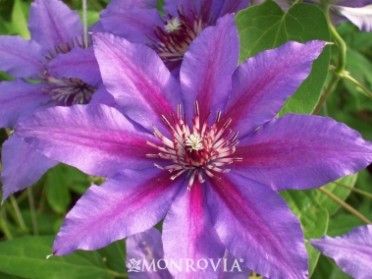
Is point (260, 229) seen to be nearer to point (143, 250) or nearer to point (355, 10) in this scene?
point (143, 250)

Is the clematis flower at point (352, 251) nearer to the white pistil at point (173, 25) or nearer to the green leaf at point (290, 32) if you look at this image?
the green leaf at point (290, 32)

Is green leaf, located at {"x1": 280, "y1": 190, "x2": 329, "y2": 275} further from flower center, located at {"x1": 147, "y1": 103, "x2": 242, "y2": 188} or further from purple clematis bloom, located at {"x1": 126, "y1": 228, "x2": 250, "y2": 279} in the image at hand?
flower center, located at {"x1": 147, "y1": 103, "x2": 242, "y2": 188}

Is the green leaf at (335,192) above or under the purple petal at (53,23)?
under

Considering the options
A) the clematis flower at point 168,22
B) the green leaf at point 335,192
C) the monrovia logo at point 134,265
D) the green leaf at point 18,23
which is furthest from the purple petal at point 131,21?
the green leaf at point 18,23

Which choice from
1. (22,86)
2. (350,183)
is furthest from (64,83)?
(350,183)

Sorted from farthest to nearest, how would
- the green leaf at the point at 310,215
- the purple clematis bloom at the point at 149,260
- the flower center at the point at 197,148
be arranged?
the green leaf at the point at 310,215
the purple clematis bloom at the point at 149,260
the flower center at the point at 197,148

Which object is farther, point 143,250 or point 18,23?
point 18,23

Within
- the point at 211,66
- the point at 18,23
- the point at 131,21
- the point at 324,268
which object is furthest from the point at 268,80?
the point at 18,23
